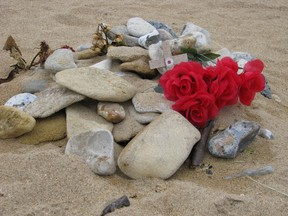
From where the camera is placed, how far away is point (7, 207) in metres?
1.61

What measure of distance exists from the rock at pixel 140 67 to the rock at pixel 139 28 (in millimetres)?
342

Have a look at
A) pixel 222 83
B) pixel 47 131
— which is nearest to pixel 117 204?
pixel 47 131

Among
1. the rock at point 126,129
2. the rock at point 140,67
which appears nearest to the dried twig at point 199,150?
the rock at point 126,129

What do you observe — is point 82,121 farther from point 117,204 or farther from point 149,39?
point 149,39

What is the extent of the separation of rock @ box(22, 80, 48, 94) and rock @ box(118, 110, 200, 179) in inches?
28.7

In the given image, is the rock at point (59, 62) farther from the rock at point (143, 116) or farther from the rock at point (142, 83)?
the rock at point (143, 116)

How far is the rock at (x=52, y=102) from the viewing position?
6.84ft

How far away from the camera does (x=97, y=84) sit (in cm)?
211

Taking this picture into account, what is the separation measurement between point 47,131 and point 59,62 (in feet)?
1.64

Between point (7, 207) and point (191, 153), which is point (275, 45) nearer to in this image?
point (191, 153)

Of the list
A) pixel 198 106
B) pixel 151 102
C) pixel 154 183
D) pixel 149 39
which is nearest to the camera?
pixel 154 183

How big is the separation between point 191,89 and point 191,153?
10.8 inches

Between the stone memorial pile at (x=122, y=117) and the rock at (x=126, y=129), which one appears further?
the rock at (x=126, y=129)

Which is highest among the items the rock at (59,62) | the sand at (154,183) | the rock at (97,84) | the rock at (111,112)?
the rock at (97,84)
